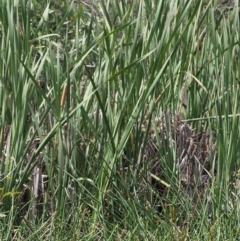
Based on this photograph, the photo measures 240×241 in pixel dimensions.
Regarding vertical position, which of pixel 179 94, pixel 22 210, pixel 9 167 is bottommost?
pixel 22 210

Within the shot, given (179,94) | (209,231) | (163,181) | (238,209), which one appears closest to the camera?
(209,231)

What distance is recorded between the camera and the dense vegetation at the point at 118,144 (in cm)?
272

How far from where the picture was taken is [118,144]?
2887 mm

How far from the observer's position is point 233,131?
292cm

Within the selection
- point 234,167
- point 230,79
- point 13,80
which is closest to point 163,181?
point 234,167

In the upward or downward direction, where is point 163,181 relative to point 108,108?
downward

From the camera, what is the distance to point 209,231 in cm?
260

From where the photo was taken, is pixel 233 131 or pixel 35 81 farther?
pixel 233 131

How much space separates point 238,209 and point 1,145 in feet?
3.20

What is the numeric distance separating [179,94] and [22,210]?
894 millimetres

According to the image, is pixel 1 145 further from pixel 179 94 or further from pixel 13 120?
pixel 179 94

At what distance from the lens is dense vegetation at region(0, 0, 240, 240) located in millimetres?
2717

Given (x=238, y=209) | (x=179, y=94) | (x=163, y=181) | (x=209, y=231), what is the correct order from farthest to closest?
(x=179, y=94) → (x=163, y=181) → (x=238, y=209) → (x=209, y=231)

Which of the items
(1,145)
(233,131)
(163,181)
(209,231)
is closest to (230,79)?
(233,131)
